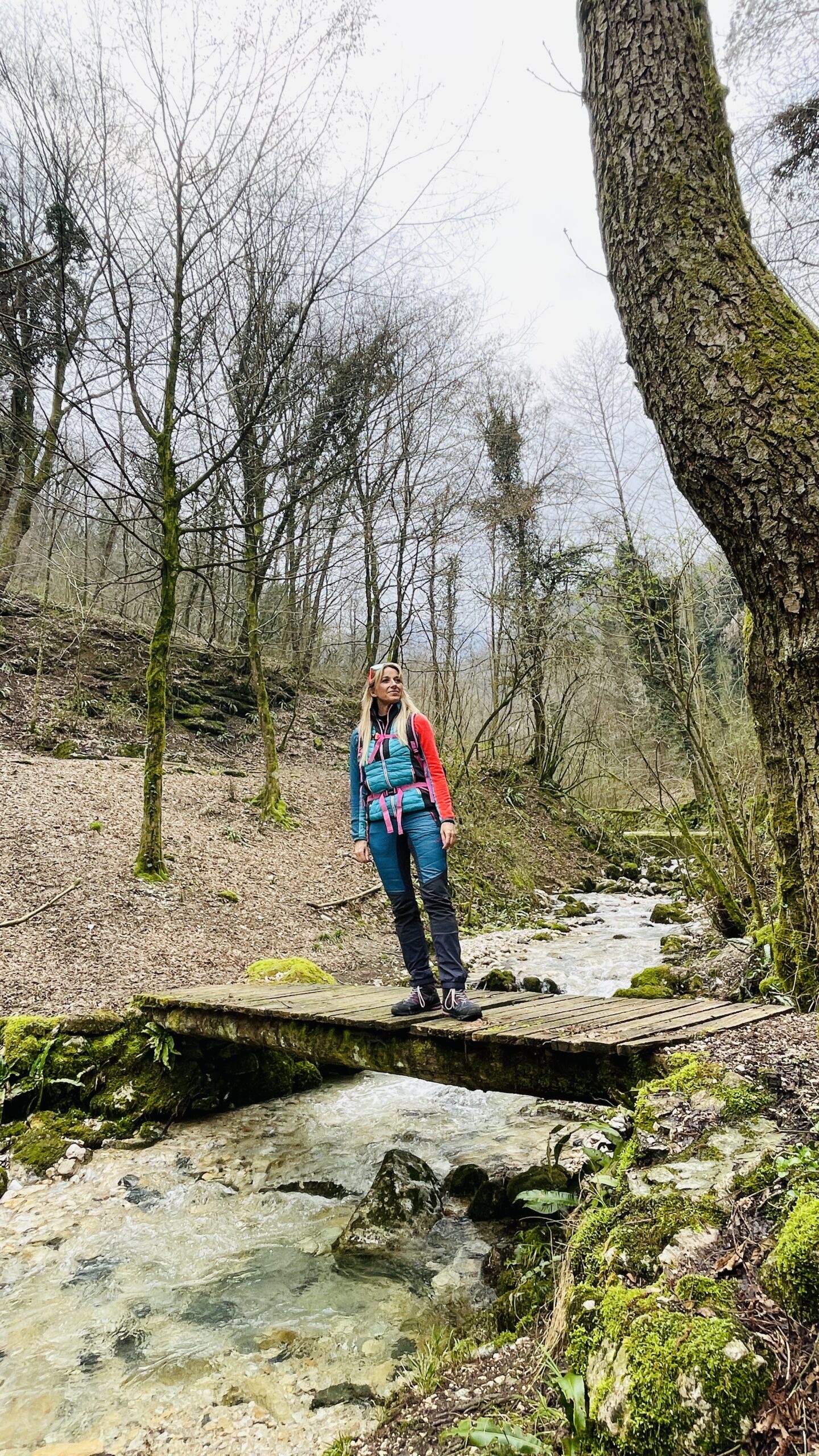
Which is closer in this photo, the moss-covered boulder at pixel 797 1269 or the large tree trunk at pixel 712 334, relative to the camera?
the moss-covered boulder at pixel 797 1269

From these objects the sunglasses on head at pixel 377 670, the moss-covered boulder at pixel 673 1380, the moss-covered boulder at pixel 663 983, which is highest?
the sunglasses on head at pixel 377 670

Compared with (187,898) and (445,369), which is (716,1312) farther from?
(445,369)

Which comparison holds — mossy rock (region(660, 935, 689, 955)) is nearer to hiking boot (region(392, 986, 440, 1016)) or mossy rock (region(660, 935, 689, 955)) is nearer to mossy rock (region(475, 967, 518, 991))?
mossy rock (region(475, 967, 518, 991))

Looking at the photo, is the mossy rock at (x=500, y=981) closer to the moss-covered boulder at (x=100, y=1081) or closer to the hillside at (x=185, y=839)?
the hillside at (x=185, y=839)

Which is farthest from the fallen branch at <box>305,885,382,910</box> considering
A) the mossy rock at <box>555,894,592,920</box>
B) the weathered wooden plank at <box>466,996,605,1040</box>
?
the weathered wooden plank at <box>466,996,605,1040</box>

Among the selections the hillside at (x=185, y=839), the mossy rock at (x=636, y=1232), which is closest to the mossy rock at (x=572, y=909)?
the hillside at (x=185, y=839)

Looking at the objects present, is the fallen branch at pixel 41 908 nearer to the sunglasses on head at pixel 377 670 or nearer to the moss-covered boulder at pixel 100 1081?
the moss-covered boulder at pixel 100 1081

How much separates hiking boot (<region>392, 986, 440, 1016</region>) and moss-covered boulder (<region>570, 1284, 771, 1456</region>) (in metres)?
2.62

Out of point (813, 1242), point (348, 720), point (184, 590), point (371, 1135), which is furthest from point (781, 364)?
point (184, 590)

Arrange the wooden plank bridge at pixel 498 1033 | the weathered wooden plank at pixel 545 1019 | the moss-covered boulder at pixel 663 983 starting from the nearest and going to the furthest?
1. the wooden plank bridge at pixel 498 1033
2. the weathered wooden plank at pixel 545 1019
3. the moss-covered boulder at pixel 663 983

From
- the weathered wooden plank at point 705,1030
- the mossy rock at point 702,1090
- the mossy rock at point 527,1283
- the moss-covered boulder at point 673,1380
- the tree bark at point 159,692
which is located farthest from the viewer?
the tree bark at point 159,692

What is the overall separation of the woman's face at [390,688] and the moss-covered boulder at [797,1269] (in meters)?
3.16

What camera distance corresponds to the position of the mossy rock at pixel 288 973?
720cm

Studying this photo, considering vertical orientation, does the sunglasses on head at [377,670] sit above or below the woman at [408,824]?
above
